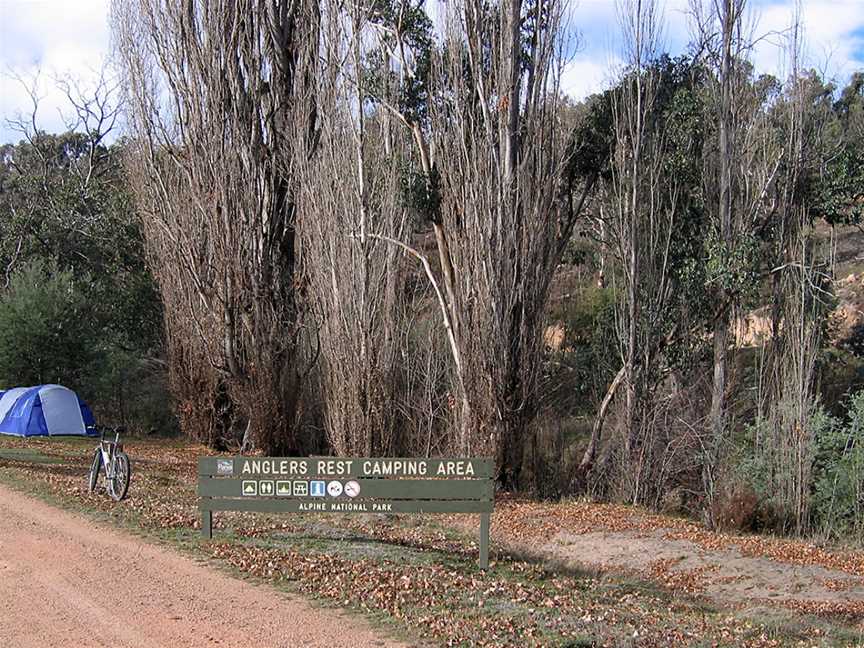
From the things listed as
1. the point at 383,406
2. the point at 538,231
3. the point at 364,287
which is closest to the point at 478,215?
the point at 538,231

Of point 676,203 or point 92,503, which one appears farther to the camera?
point 676,203

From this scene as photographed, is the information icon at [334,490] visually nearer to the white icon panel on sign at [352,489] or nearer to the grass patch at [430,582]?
the white icon panel on sign at [352,489]

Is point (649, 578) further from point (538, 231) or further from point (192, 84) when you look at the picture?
point (192, 84)

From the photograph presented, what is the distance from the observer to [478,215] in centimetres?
1694

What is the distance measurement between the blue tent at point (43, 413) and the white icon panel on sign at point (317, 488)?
15.5 meters

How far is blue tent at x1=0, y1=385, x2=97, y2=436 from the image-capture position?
23797mm

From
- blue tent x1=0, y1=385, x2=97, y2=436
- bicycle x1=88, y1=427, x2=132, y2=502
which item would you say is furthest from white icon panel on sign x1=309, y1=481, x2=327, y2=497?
blue tent x1=0, y1=385, x2=97, y2=436

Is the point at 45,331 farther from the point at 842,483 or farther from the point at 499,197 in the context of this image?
the point at 842,483

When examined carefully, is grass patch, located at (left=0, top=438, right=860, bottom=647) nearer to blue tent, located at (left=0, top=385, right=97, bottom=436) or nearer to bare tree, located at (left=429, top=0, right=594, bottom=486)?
bare tree, located at (left=429, top=0, right=594, bottom=486)

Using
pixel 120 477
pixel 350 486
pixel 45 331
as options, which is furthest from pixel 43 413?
pixel 350 486

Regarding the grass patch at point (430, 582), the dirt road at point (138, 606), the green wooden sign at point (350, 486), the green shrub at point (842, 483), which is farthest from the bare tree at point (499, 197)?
the dirt road at point (138, 606)

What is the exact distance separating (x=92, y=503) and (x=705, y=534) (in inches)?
344

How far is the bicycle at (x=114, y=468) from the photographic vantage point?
12945 millimetres

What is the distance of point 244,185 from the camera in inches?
861
